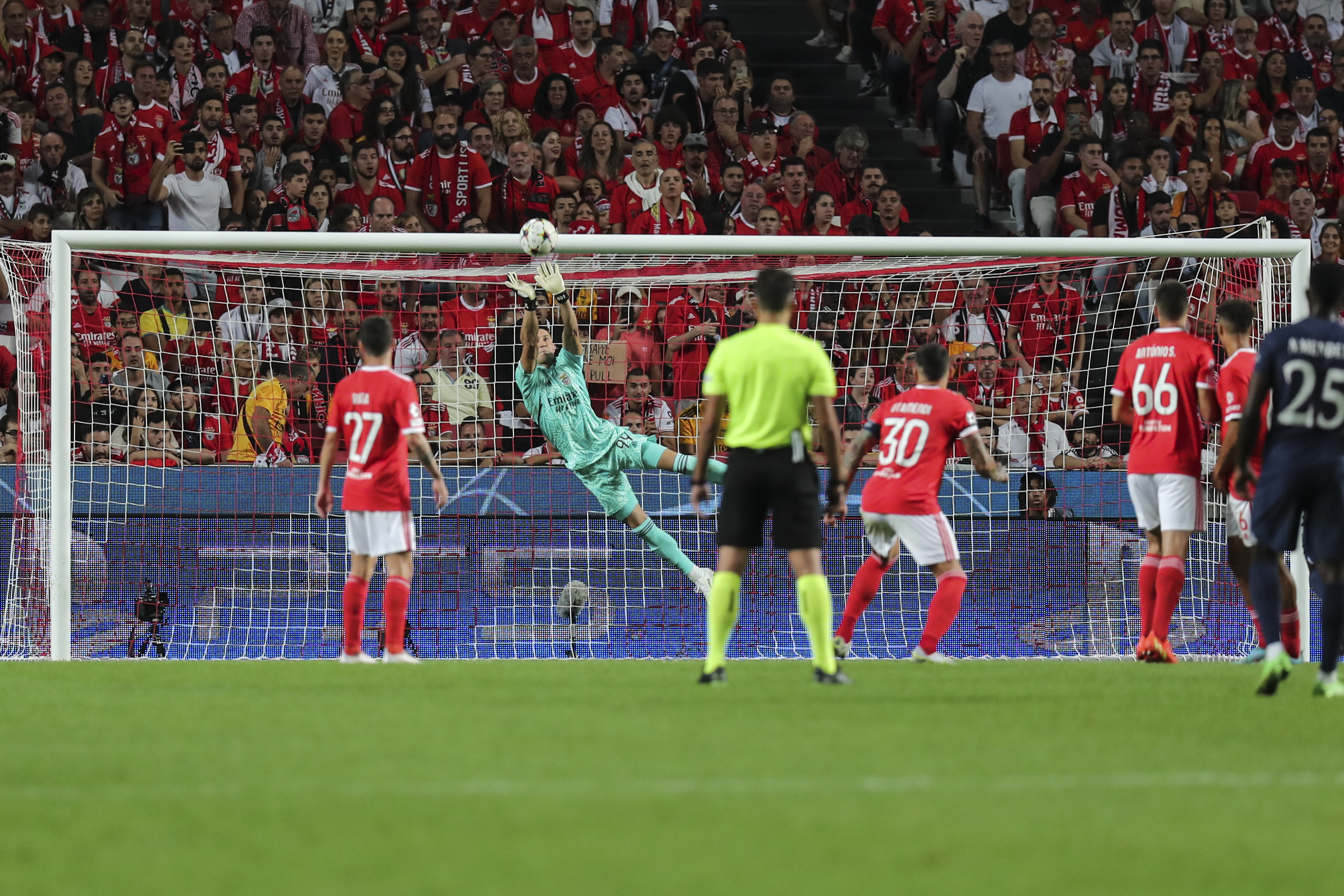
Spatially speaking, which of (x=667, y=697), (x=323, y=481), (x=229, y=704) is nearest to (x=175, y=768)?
(x=229, y=704)

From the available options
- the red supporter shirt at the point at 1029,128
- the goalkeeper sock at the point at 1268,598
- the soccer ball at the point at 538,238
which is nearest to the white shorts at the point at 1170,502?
the goalkeeper sock at the point at 1268,598

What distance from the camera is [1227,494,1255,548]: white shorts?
10.2 metres

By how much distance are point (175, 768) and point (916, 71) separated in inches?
618

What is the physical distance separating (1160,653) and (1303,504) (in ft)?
9.37

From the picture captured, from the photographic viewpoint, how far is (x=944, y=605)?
33.2 ft

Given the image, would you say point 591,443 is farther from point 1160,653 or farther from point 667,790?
point 667,790

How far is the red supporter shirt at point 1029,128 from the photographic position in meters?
18.0

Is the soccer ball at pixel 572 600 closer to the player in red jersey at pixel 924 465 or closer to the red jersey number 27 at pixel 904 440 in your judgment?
the player in red jersey at pixel 924 465

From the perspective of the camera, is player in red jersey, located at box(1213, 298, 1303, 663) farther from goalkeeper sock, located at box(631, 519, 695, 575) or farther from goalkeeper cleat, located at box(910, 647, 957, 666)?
goalkeeper sock, located at box(631, 519, 695, 575)

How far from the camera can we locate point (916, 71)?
19.7 meters

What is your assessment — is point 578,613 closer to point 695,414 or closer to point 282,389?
point 695,414

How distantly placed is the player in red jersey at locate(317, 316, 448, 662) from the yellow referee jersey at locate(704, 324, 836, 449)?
2.33 metres

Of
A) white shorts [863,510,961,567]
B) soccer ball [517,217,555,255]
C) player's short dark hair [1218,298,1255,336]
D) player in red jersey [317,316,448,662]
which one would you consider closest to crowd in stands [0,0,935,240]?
soccer ball [517,217,555,255]

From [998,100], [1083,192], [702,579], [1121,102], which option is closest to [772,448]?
[702,579]
